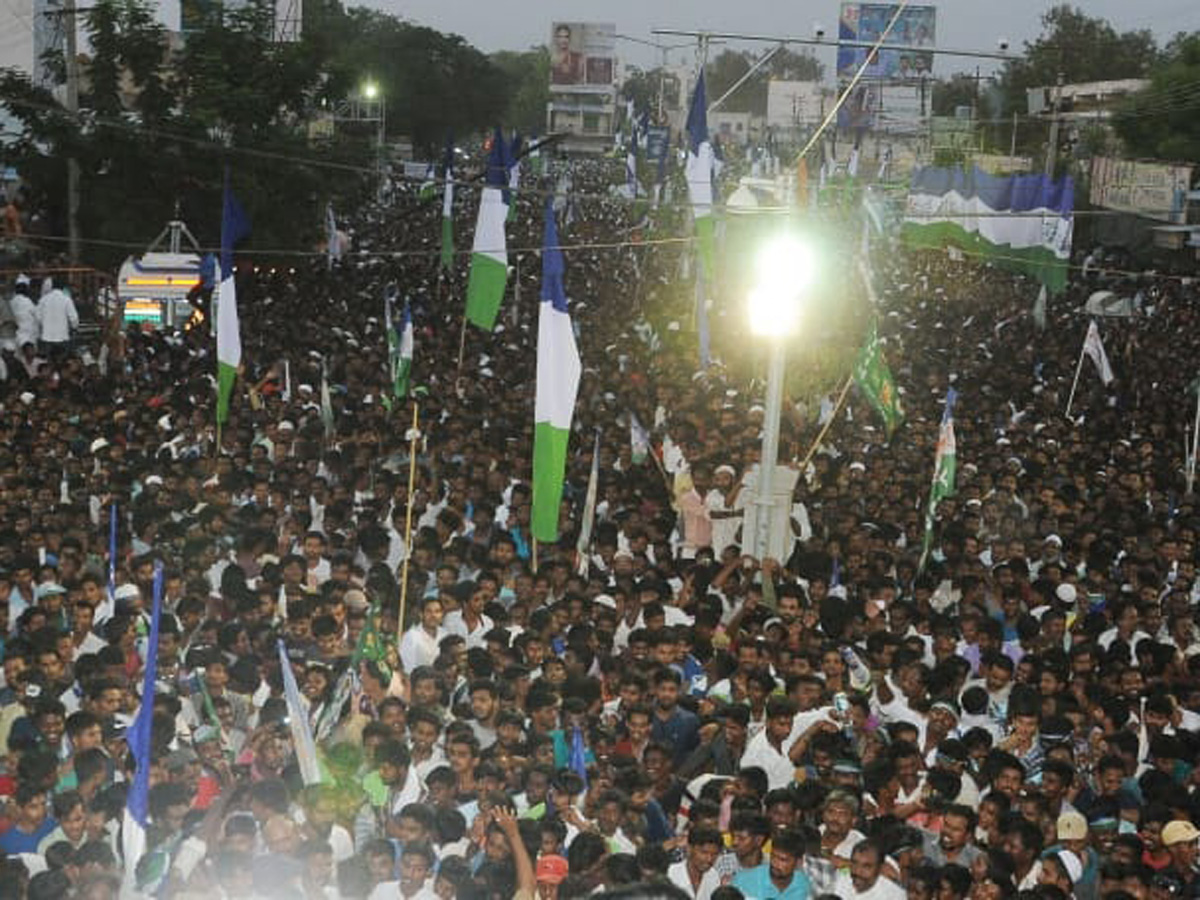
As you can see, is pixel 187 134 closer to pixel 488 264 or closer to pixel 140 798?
pixel 488 264

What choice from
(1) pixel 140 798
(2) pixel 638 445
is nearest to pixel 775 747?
(1) pixel 140 798

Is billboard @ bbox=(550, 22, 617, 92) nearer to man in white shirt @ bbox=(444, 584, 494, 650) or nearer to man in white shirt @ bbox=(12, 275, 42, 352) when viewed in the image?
man in white shirt @ bbox=(12, 275, 42, 352)

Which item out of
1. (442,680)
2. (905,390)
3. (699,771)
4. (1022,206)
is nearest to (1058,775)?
(699,771)

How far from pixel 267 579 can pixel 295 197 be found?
681 inches

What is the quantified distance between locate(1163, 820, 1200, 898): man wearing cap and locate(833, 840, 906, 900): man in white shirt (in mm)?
1017

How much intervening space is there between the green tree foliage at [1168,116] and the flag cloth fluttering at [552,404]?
3472 cm

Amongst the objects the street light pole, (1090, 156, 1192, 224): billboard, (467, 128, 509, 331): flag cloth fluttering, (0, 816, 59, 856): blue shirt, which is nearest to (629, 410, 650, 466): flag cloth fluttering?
the street light pole

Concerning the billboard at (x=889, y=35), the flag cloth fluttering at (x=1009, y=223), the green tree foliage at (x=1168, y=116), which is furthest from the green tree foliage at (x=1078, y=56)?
the flag cloth fluttering at (x=1009, y=223)

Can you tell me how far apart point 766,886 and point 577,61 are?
104833mm

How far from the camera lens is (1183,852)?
244 inches

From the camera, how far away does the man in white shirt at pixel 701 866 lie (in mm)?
5953

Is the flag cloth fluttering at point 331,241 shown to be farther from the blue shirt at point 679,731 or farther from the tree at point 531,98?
the tree at point 531,98

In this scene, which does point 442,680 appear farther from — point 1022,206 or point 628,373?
point 1022,206

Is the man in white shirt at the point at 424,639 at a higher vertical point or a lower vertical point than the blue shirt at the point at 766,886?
higher
